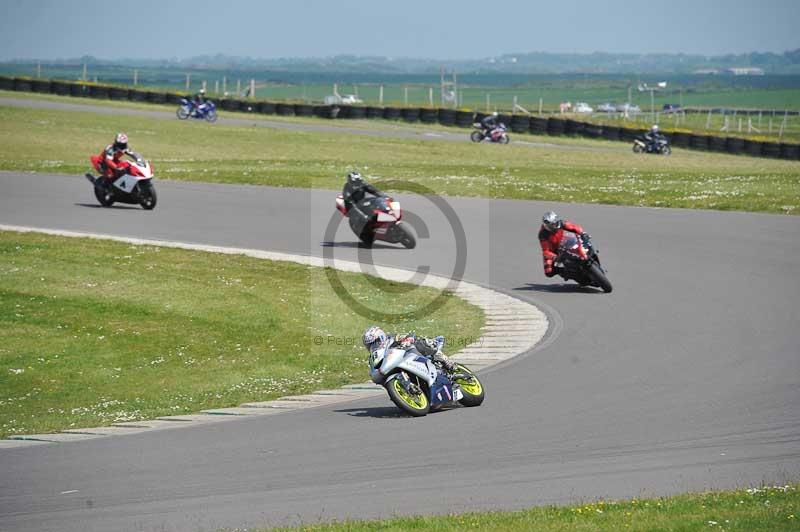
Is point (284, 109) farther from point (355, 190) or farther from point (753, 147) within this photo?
point (355, 190)

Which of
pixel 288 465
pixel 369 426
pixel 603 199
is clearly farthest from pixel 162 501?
pixel 603 199

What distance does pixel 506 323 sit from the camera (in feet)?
59.2

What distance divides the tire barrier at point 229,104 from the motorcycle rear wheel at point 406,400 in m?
60.9

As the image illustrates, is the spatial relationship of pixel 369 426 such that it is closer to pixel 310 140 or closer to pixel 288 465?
pixel 288 465

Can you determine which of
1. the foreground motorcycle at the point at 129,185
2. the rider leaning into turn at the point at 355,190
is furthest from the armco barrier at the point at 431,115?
the rider leaning into turn at the point at 355,190

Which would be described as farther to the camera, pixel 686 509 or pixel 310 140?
pixel 310 140

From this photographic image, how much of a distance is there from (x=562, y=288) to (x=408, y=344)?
8.08 meters

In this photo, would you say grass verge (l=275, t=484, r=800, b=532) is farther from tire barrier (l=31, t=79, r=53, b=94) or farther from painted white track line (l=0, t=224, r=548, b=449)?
tire barrier (l=31, t=79, r=53, b=94)

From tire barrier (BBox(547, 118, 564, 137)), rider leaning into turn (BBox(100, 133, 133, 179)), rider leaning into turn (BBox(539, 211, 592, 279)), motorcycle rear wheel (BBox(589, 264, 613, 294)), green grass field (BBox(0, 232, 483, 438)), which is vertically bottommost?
green grass field (BBox(0, 232, 483, 438))

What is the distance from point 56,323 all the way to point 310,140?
1402 inches

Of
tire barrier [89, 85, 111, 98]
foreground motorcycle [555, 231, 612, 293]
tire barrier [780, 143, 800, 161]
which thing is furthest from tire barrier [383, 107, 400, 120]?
foreground motorcycle [555, 231, 612, 293]

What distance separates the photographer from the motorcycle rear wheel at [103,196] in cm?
3116

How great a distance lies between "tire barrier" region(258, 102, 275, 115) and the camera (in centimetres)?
7029

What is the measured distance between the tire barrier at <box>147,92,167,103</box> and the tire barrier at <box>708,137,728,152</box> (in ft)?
116
